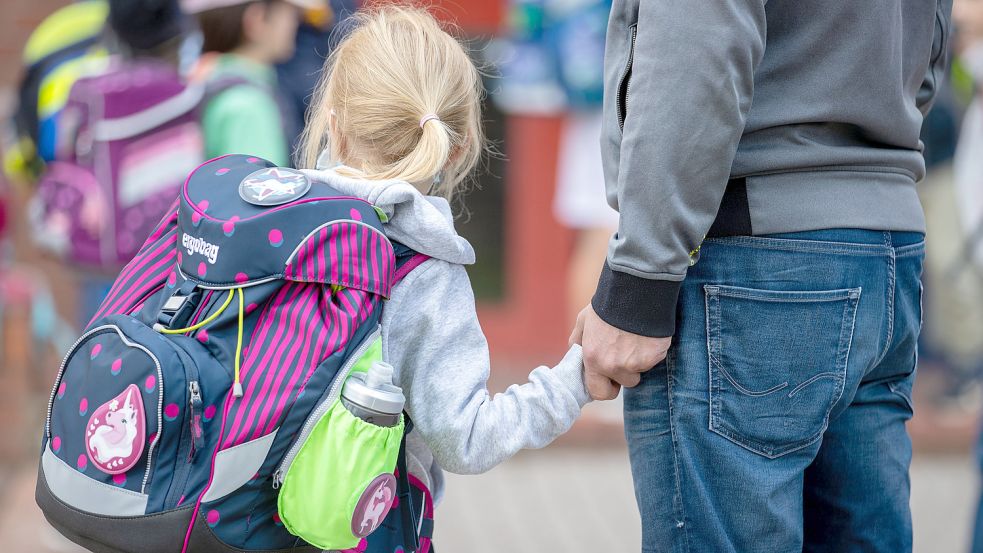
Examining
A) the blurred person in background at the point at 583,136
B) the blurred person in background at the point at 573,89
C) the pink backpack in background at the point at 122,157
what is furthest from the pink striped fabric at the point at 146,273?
the blurred person in background at the point at 573,89

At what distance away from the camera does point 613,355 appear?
198 cm

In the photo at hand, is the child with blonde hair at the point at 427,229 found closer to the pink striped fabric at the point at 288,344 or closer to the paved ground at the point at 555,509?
the pink striped fabric at the point at 288,344

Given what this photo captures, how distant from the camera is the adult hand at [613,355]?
6.41ft

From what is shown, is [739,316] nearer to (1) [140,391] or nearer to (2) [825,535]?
(2) [825,535]

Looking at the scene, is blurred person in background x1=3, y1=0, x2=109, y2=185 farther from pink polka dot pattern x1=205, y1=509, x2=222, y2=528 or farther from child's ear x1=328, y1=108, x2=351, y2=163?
pink polka dot pattern x1=205, y1=509, x2=222, y2=528

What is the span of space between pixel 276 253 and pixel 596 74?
350 cm

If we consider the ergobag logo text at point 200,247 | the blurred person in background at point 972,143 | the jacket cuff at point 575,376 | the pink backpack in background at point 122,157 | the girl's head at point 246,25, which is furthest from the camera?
the blurred person in background at point 972,143

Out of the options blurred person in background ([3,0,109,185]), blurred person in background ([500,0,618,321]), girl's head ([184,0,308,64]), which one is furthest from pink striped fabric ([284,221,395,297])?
blurred person in background ([500,0,618,321])

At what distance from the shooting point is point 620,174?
1.90 metres

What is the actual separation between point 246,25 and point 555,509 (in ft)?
7.29

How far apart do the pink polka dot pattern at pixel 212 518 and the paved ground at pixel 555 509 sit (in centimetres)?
256

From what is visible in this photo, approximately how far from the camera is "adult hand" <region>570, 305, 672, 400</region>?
77.0 inches

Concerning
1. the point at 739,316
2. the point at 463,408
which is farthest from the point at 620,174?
the point at 463,408

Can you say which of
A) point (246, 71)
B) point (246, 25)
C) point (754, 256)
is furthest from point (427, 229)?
point (246, 25)
